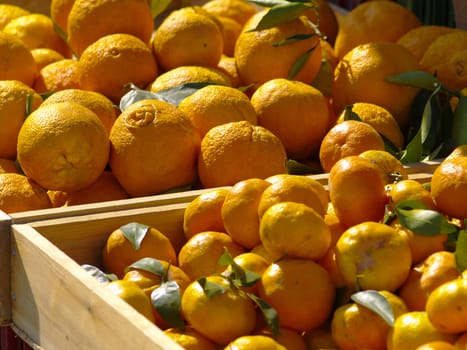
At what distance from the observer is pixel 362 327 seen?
1021 millimetres

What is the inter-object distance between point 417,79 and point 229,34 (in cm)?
57

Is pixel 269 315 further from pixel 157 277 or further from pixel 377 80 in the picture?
pixel 377 80

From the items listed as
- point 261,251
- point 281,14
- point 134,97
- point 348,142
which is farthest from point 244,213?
point 281,14

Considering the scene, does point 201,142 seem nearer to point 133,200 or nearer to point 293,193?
point 133,200

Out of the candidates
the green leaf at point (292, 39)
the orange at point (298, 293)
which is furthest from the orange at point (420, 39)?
the orange at point (298, 293)

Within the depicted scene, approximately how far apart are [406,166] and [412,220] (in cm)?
49

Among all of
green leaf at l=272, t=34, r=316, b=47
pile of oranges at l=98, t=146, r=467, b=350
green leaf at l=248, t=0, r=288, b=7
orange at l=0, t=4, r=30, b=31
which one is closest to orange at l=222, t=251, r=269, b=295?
pile of oranges at l=98, t=146, r=467, b=350

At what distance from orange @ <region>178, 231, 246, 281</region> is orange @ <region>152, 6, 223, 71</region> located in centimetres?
74

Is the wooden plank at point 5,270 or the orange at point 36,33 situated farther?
the orange at point 36,33

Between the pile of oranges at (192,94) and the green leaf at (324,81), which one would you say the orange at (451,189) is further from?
the green leaf at (324,81)

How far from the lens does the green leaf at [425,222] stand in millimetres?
1131

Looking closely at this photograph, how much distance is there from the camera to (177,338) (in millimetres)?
1062

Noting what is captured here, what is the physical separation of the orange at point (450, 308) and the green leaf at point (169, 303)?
1.03ft

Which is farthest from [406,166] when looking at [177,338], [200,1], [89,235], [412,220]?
[200,1]
